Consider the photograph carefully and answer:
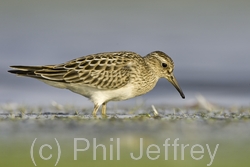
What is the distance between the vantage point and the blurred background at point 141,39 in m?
18.7

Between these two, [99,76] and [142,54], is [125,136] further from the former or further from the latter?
[142,54]

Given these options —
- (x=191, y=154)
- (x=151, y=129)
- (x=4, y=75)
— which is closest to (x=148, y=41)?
(x=4, y=75)

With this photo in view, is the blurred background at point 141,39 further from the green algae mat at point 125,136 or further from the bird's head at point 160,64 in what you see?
the green algae mat at point 125,136

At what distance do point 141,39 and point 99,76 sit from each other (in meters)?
10.8

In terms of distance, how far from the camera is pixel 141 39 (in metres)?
24.7

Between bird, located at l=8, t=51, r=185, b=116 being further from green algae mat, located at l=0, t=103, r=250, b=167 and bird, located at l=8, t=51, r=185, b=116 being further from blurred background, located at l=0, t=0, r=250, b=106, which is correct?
blurred background, located at l=0, t=0, r=250, b=106

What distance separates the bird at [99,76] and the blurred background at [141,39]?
96.3 inches

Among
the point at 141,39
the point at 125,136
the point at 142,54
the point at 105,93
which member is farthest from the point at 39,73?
the point at 141,39

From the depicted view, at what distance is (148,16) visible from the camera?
27.7 meters

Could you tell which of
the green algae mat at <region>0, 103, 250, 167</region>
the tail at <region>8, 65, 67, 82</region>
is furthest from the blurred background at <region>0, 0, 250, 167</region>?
the tail at <region>8, 65, 67, 82</region>

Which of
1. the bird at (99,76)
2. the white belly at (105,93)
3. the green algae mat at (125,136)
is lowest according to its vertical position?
the green algae mat at (125,136)

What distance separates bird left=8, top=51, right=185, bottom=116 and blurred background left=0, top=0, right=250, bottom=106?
2445 millimetres

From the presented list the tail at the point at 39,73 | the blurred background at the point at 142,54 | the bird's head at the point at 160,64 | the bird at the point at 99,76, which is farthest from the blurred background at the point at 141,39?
the tail at the point at 39,73

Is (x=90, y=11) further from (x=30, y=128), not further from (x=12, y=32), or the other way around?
(x=30, y=128)
